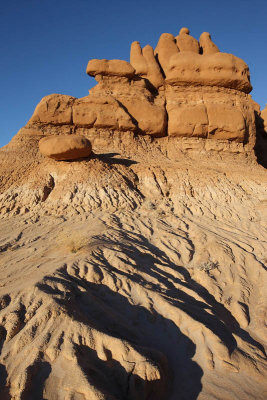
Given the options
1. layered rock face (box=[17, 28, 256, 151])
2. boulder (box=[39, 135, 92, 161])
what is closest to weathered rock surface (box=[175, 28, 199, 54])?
layered rock face (box=[17, 28, 256, 151])

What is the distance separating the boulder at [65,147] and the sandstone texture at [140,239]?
0.15ft

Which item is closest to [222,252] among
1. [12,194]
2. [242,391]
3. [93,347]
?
[242,391]

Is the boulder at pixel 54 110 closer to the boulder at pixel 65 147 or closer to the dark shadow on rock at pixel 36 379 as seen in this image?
the boulder at pixel 65 147

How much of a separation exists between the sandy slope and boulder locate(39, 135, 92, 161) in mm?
589

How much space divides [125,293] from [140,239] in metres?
3.13

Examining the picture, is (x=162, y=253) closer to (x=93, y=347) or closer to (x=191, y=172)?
(x=93, y=347)

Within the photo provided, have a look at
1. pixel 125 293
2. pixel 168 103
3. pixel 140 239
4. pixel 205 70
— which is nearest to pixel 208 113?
pixel 168 103

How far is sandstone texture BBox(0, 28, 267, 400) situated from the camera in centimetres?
354

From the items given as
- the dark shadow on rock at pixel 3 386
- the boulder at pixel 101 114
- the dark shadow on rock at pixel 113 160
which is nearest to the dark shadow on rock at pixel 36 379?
the dark shadow on rock at pixel 3 386

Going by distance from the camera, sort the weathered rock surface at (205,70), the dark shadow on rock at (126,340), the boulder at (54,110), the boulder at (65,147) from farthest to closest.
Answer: the weathered rock surface at (205,70) → the boulder at (54,110) → the boulder at (65,147) → the dark shadow on rock at (126,340)

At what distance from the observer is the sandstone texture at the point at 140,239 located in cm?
354

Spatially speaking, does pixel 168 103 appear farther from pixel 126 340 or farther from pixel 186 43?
pixel 126 340

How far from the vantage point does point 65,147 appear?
10680 millimetres

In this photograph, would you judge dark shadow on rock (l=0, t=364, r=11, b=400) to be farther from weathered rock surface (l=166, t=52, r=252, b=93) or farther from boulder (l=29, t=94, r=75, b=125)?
weathered rock surface (l=166, t=52, r=252, b=93)
